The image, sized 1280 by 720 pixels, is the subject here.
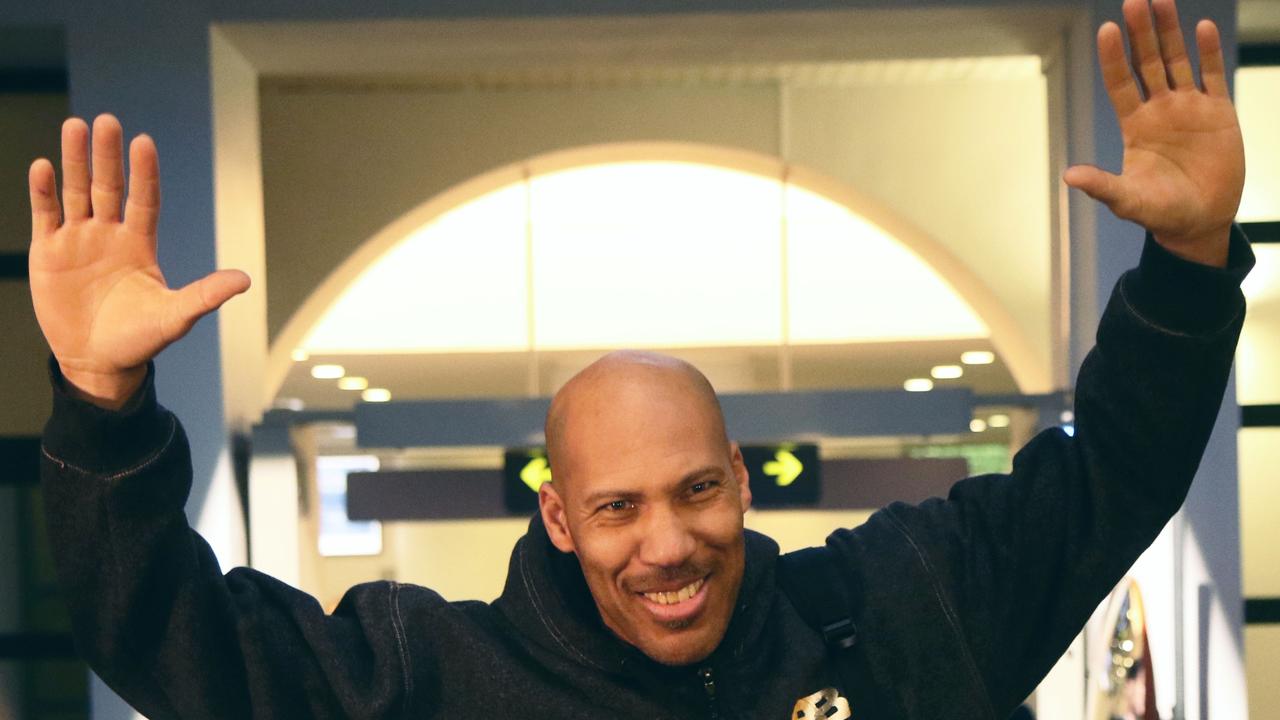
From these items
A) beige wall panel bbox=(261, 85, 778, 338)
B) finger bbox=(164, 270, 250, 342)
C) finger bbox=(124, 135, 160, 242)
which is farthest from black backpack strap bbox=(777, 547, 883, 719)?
beige wall panel bbox=(261, 85, 778, 338)

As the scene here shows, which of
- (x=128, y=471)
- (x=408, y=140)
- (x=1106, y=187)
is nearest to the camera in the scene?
(x=128, y=471)

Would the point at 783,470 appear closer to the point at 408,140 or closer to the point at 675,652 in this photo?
the point at 408,140

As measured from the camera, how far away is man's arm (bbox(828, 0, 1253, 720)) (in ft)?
6.91

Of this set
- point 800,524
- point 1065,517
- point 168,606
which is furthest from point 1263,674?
point 168,606

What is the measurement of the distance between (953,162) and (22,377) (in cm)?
422

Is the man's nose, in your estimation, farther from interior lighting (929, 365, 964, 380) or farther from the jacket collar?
interior lighting (929, 365, 964, 380)

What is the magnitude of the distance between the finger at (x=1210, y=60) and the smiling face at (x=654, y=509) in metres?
0.76

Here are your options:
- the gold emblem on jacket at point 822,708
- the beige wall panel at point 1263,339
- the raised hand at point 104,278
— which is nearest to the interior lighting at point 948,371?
the beige wall panel at point 1263,339

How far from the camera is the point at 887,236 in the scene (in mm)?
7949

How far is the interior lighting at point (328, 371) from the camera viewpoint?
7.83 metres

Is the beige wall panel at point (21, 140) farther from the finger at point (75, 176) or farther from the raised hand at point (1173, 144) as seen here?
the raised hand at point (1173, 144)

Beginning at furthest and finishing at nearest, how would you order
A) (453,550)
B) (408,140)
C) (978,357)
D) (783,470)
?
(978,357) < (408,140) < (453,550) < (783,470)

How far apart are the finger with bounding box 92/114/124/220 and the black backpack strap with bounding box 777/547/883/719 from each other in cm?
102

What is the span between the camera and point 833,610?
7.44ft
